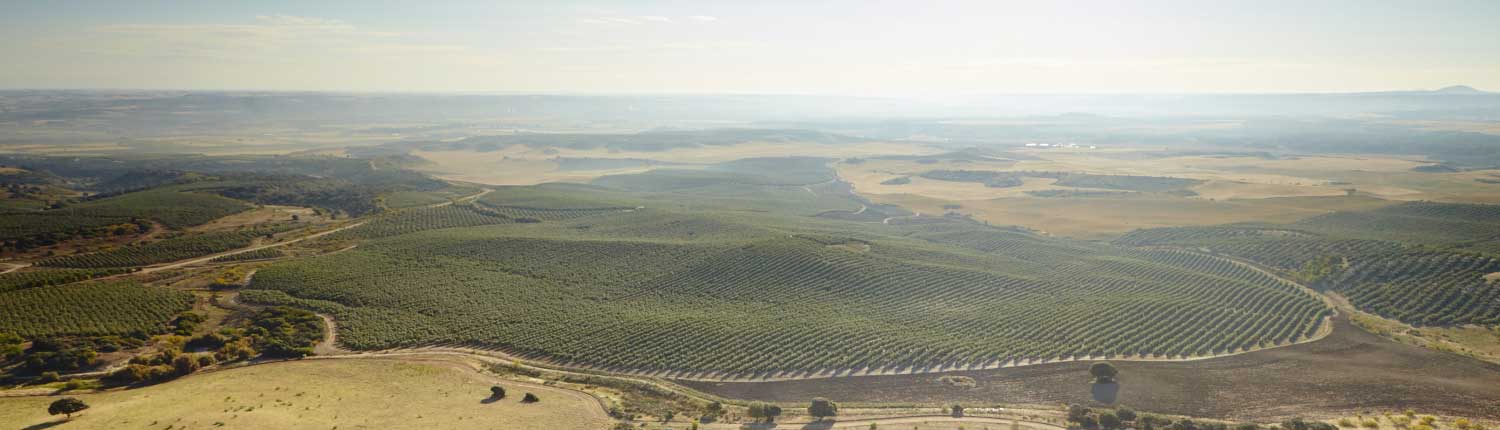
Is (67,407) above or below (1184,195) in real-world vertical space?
below

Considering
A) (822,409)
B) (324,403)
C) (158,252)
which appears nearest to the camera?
(822,409)

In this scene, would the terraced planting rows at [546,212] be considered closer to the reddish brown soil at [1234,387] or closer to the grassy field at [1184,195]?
the grassy field at [1184,195]

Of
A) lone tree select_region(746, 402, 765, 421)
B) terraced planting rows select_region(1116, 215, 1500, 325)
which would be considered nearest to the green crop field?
terraced planting rows select_region(1116, 215, 1500, 325)

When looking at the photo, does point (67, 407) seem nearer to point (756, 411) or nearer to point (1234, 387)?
point (756, 411)

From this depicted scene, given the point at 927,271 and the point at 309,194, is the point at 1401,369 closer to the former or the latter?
the point at 927,271

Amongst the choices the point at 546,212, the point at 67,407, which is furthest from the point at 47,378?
the point at 546,212

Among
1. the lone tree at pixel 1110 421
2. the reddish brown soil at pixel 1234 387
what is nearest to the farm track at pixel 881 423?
the lone tree at pixel 1110 421

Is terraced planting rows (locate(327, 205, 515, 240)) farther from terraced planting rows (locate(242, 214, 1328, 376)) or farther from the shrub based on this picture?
the shrub
